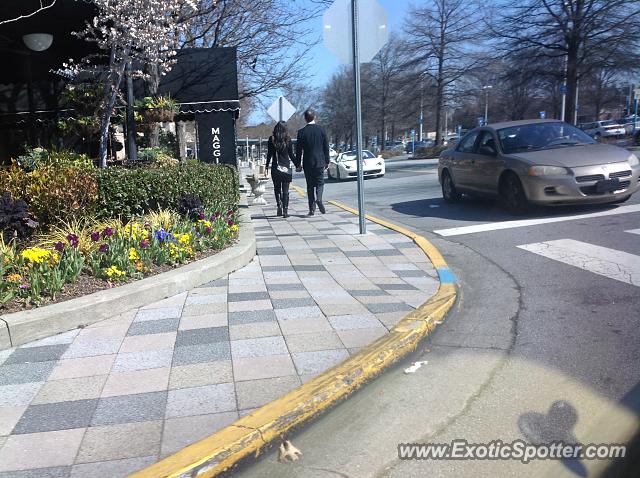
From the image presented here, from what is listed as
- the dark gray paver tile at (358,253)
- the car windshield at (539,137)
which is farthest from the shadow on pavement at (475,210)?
the dark gray paver tile at (358,253)

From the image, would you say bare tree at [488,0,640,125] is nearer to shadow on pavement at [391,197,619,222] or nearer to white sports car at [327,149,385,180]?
white sports car at [327,149,385,180]

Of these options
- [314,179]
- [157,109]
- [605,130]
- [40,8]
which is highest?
[40,8]

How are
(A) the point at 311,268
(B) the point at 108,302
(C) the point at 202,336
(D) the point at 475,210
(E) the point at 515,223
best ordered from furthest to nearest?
(D) the point at 475,210, (E) the point at 515,223, (A) the point at 311,268, (B) the point at 108,302, (C) the point at 202,336

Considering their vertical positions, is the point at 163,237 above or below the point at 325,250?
above

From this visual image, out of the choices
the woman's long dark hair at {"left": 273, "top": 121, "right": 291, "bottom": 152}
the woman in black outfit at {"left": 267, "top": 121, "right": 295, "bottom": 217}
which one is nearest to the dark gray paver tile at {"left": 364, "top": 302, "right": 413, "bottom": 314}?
the woman in black outfit at {"left": 267, "top": 121, "right": 295, "bottom": 217}

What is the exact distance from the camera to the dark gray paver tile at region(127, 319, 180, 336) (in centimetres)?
419

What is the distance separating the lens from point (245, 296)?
5.09m

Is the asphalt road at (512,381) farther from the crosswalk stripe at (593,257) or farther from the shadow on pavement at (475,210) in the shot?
the shadow on pavement at (475,210)

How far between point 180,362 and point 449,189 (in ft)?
28.4

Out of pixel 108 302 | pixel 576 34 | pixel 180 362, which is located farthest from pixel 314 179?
pixel 576 34

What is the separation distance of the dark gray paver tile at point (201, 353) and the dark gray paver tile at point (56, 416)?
2.21 ft

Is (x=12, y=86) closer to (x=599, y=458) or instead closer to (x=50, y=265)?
(x=50, y=265)

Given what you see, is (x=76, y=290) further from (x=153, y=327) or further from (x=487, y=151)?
(x=487, y=151)

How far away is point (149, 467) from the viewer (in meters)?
2.53
